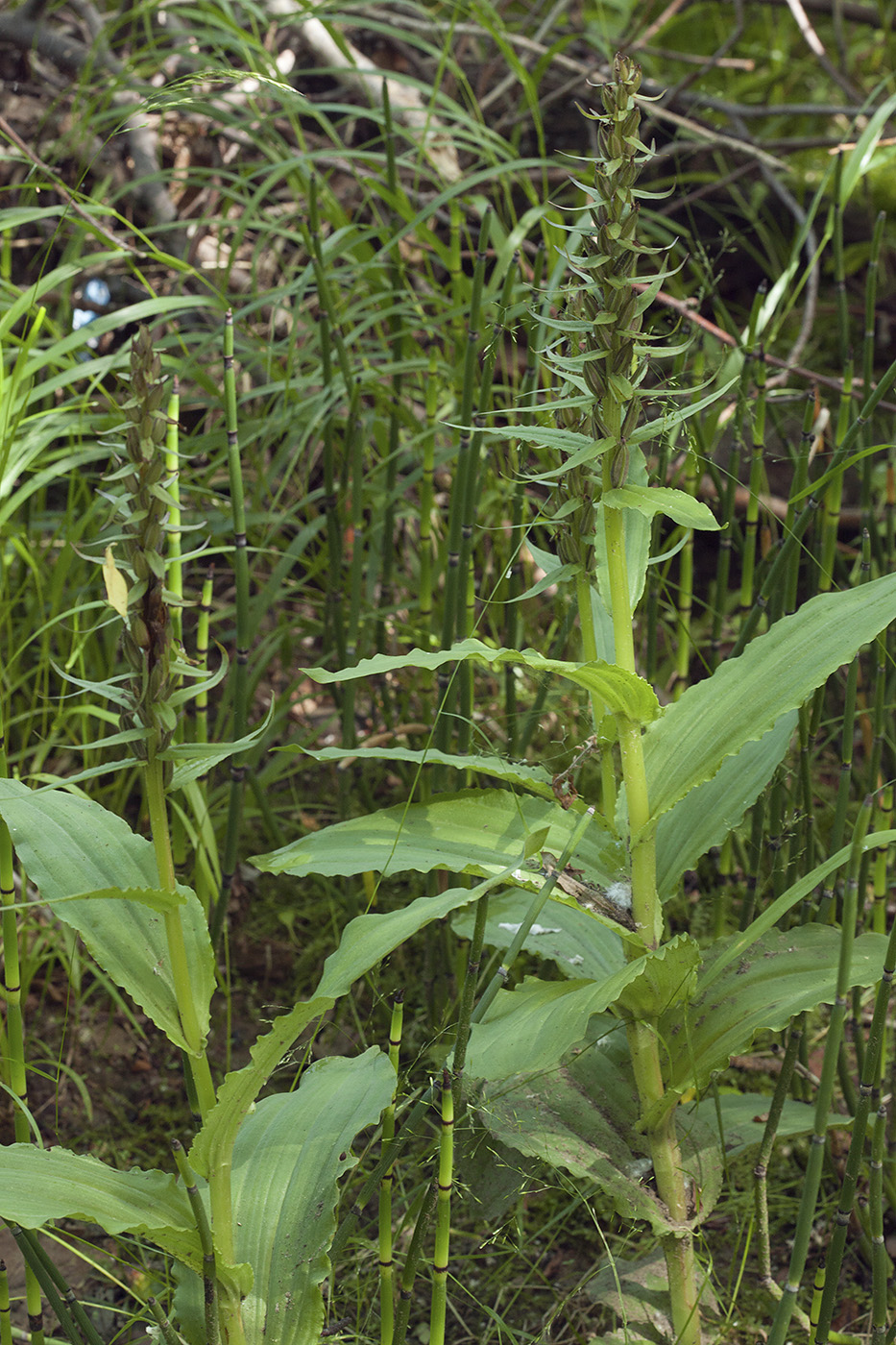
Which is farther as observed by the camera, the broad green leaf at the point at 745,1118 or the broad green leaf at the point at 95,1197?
the broad green leaf at the point at 745,1118

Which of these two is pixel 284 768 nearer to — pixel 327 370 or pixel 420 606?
pixel 420 606

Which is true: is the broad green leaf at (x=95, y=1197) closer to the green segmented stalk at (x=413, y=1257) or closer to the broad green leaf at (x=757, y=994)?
the green segmented stalk at (x=413, y=1257)

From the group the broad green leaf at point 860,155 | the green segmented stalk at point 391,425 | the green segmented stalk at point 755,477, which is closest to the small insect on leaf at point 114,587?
the green segmented stalk at point 755,477

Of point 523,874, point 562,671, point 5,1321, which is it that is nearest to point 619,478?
point 562,671

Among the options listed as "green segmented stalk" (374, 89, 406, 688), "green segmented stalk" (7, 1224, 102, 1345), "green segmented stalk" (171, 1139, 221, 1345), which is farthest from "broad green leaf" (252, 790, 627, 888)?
"green segmented stalk" (374, 89, 406, 688)

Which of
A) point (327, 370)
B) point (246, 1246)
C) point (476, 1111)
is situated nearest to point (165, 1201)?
point (246, 1246)

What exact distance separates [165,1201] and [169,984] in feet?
0.48

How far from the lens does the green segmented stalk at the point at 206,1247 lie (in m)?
0.74

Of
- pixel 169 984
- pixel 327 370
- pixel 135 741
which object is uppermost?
pixel 327 370

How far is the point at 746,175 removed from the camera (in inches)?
104

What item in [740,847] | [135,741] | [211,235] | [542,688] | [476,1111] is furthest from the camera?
[211,235]

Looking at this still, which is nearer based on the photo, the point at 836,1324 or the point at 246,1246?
the point at 246,1246

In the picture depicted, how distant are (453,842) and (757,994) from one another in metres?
0.27

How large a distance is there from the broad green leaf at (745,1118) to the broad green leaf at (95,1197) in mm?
428
